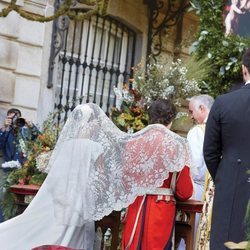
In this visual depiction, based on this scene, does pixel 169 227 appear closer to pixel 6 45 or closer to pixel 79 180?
pixel 79 180

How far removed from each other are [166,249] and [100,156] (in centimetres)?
90

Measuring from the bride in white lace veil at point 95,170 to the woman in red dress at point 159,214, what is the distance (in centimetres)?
10

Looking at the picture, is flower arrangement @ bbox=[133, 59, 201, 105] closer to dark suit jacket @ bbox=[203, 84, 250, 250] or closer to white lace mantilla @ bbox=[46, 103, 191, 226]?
white lace mantilla @ bbox=[46, 103, 191, 226]

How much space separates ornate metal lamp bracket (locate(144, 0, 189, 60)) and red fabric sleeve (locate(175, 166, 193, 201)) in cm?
763

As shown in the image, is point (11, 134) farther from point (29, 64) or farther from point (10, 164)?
point (29, 64)

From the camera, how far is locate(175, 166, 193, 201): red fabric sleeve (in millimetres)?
6707

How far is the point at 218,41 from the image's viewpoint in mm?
10266

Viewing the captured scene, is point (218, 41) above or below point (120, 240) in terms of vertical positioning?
above

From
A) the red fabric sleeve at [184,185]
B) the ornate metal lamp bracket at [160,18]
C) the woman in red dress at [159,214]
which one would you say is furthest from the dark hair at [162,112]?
the ornate metal lamp bracket at [160,18]

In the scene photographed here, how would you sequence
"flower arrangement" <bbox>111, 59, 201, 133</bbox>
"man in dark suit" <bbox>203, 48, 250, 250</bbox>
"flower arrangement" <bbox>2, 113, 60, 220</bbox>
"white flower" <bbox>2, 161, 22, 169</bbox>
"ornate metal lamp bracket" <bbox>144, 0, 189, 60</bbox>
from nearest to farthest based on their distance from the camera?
"man in dark suit" <bbox>203, 48, 250, 250</bbox> → "flower arrangement" <bbox>2, 113, 60, 220</bbox> → "flower arrangement" <bbox>111, 59, 201, 133</bbox> → "white flower" <bbox>2, 161, 22, 169</bbox> → "ornate metal lamp bracket" <bbox>144, 0, 189, 60</bbox>

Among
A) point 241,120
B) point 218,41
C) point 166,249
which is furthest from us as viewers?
point 218,41

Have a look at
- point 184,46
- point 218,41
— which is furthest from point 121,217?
point 184,46

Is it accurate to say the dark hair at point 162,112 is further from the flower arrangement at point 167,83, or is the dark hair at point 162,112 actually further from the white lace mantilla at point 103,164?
the flower arrangement at point 167,83

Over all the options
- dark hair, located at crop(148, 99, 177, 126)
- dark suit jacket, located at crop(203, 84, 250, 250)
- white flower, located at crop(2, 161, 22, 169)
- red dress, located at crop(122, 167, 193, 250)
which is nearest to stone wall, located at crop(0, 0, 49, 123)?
white flower, located at crop(2, 161, 22, 169)
